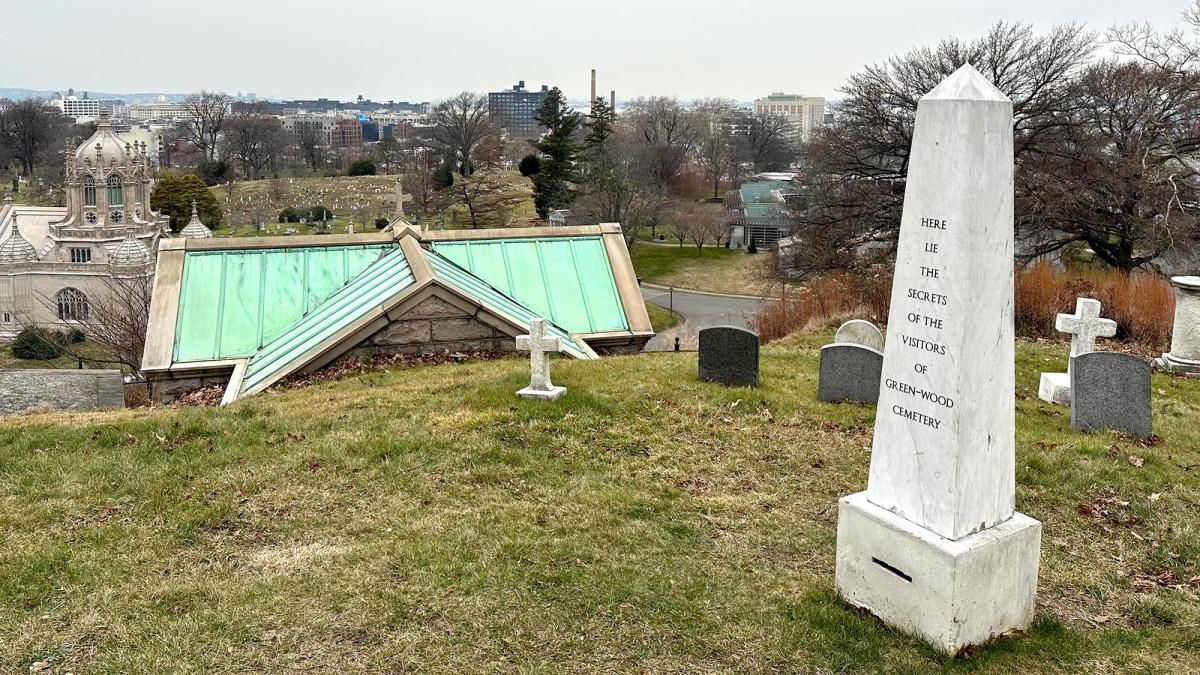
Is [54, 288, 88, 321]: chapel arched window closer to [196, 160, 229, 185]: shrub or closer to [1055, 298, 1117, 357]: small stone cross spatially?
[196, 160, 229, 185]: shrub

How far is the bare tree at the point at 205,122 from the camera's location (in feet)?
325

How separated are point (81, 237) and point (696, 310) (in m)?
44.0

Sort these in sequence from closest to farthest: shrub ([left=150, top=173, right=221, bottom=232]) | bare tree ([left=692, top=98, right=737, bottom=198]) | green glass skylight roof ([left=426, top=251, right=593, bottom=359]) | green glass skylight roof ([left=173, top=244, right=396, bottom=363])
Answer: green glass skylight roof ([left=173, top=244, right=396, bottom=363]) → green glass skylight roof ([left=426, top=251, right=593, bottom=359]) → shrub ([left=150, top=173, right=221, bottom=232]) → bare tree ([left=692, top=98, right=737, bottom=198])

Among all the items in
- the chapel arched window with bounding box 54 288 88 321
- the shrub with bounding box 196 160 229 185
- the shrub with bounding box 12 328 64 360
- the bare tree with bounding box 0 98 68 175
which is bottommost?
the shrub with bounding box 12 328 64 360

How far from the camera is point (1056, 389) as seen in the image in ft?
35.9

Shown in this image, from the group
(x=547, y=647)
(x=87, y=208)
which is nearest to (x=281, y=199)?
(x=87, y=208)

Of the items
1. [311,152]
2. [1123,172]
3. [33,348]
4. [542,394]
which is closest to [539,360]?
[542,394]

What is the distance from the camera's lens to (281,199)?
78.5 metres

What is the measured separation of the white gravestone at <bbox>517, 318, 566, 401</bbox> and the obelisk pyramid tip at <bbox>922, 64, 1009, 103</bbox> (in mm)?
5390

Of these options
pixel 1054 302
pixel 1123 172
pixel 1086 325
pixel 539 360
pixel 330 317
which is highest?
pixel 1123 172

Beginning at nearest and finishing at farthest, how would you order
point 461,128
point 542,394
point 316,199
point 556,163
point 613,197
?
1. point 542,394
2. point 613,197
3. point 556,163
4. point 316,199
5. point 461,128

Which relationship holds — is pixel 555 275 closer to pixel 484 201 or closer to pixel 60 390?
pixel 60 390

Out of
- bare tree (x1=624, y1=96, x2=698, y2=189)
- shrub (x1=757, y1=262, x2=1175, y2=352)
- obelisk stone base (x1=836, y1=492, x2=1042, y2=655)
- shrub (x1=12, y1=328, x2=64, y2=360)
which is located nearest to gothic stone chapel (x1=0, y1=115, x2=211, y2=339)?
shrub (x1=12, y1=328, x2=64, y2=360)

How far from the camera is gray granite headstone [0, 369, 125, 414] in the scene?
12461 millimetres
